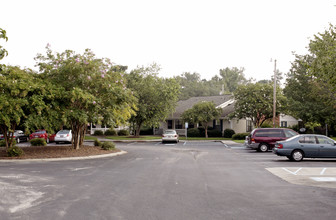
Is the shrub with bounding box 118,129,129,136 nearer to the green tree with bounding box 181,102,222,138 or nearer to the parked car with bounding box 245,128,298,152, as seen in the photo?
the green tree with bounding box 181,102,222,138

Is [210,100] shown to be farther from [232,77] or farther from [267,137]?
[232,77]

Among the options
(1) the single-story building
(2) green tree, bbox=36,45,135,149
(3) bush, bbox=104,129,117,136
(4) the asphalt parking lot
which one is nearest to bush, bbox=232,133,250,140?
(1) the single-story building

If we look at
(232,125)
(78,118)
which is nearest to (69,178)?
(78,118)

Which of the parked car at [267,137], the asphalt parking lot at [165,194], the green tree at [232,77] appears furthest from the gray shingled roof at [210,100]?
the green tree at [232,77]

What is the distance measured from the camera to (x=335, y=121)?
46.7m

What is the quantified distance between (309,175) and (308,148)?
18.9ft

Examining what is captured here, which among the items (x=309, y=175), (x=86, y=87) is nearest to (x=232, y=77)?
(x=86, y=87)

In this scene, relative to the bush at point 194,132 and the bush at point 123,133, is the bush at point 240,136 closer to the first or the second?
the bush at point 194,132

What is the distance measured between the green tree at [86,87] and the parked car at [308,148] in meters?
9.66

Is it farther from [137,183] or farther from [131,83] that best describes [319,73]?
[131,83]

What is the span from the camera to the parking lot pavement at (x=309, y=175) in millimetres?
11672

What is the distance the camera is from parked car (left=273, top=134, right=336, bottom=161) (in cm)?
1862

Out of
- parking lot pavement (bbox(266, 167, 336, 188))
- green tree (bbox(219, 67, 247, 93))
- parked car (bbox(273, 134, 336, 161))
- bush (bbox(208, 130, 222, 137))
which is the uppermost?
green tree (bbox(219, 67, 247, 93))

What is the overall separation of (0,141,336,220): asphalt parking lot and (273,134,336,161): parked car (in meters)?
4.31
